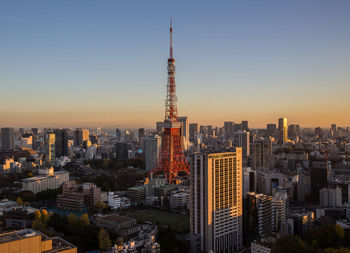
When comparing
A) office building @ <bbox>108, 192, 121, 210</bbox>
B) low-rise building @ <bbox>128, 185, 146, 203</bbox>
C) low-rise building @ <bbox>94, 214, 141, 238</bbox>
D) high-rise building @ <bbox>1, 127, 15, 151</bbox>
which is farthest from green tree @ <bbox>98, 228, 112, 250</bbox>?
high-rise building @ <bbox>1, 127, 15, 151</bbox>

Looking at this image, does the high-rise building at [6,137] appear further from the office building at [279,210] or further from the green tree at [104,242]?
the office building at [279,210]

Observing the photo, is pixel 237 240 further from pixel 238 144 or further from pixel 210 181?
pixel 238 144

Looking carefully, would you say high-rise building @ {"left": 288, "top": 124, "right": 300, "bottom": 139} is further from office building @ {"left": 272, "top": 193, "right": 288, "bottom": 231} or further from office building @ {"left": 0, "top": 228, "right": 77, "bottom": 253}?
office building @ {"left": 0, "top": 228, "right": 77, "bottom": 253}

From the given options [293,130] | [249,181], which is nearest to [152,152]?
[249,181]

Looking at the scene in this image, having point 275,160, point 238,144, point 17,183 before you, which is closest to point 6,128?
point 17,183

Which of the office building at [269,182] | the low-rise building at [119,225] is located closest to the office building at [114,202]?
the low-rise building at [119,225]
